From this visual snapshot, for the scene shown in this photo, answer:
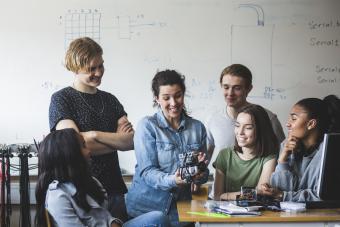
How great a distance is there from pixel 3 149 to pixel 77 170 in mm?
1313

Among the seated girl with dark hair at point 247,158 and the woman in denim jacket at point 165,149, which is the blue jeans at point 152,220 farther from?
the seated girl with dark hair at point 247,158

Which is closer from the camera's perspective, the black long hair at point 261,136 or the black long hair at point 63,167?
the black long hair at point 63,167

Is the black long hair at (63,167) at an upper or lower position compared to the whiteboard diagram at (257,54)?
lower

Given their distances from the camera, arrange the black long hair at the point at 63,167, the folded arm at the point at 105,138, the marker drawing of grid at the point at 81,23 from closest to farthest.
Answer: the black long hair at the point at 63,167, the folded arm at the point at 105,138, the marker drawing of grid at the point at 81,23

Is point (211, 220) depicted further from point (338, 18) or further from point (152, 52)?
point (338, 18)

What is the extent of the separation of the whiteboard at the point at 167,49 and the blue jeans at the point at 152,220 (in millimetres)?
1484

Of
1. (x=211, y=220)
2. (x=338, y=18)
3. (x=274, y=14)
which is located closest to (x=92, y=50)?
(x=211, y=220)

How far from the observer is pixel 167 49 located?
4109 mm

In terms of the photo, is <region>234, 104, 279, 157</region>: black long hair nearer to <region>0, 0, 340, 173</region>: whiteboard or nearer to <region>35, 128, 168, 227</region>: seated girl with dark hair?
<region>35, 128, 168, 227</region>: seated girl with dark hair

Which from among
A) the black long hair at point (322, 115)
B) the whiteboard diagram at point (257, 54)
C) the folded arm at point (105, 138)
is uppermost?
the whiteboard diagram at point (257, 54)

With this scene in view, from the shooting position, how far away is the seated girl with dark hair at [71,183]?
2486 mm

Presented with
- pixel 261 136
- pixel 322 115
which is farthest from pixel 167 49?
pixel 322 115

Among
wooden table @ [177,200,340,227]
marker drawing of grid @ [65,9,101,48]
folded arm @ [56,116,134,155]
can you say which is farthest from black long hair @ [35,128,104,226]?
marker drawing of grid @ [65,9,101,48]

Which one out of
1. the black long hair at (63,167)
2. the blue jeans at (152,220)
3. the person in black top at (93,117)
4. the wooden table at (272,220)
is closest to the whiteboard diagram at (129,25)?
the person in black top at (93,117)
